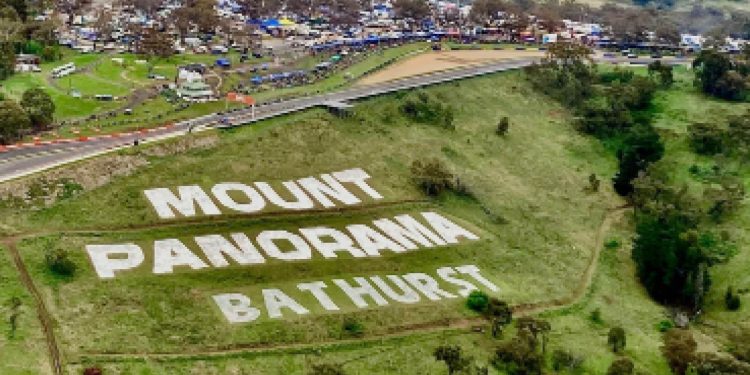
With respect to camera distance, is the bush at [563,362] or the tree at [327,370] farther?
the bush at [563,362]

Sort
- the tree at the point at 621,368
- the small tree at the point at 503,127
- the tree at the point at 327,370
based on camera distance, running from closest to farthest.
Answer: the tree at the point at 327,370 < the tree at the point at 621,368 < the small tree at the point at 503,127

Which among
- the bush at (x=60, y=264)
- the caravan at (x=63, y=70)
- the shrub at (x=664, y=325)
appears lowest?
the shrub at (x=664, y=325)

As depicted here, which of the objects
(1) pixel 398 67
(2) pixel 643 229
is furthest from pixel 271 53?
(2) pixel 643 229

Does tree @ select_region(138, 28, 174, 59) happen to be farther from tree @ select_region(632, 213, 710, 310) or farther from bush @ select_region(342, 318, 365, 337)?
bush @ select_region(342, 318, 365, 337)

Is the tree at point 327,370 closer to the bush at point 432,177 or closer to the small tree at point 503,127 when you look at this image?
the bush at point 432,177

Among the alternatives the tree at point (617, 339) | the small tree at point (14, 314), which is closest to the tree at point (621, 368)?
the tree at point (617, 339)

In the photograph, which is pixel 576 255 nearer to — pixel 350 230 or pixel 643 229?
pixel 643 229
